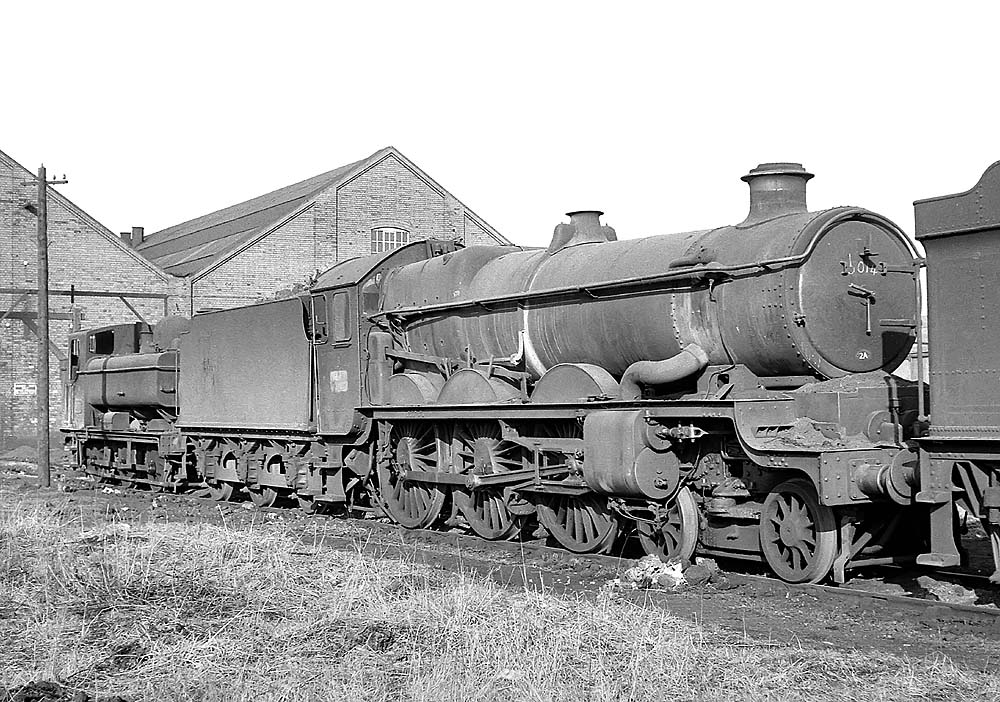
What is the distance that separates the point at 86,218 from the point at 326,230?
7251 millimetres

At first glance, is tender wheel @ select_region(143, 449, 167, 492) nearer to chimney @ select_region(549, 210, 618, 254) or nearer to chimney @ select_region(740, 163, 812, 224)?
chimney @ select_region(549, 210, 618, 254)

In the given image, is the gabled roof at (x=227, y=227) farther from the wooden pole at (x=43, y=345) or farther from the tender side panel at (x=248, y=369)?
the tender side panel at (x=248, y=369)

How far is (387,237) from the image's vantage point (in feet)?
127

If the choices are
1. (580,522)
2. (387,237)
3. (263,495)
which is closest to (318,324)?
(263,495)

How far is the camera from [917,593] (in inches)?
380

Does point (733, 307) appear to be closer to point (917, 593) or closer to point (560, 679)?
point (917, 593)

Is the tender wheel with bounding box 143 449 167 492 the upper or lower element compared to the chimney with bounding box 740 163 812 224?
lower

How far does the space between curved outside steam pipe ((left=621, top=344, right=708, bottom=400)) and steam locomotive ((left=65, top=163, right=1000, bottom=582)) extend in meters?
0.03

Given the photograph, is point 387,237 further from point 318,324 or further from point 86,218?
point 318,324

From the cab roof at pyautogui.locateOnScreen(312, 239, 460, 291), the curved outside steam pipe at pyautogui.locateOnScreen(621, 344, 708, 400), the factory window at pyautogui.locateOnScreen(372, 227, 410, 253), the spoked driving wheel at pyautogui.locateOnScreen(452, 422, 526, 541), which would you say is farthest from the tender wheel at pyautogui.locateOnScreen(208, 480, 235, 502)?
the factory window at pyautogui.locateOnScreen(372, 227, 410, 253)

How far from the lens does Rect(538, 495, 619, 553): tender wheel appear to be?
11.6 metres

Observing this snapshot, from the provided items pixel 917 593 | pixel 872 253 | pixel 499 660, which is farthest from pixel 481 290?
pixel 499 660

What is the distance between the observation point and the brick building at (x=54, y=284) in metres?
33.4

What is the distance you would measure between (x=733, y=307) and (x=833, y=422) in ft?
4.31
